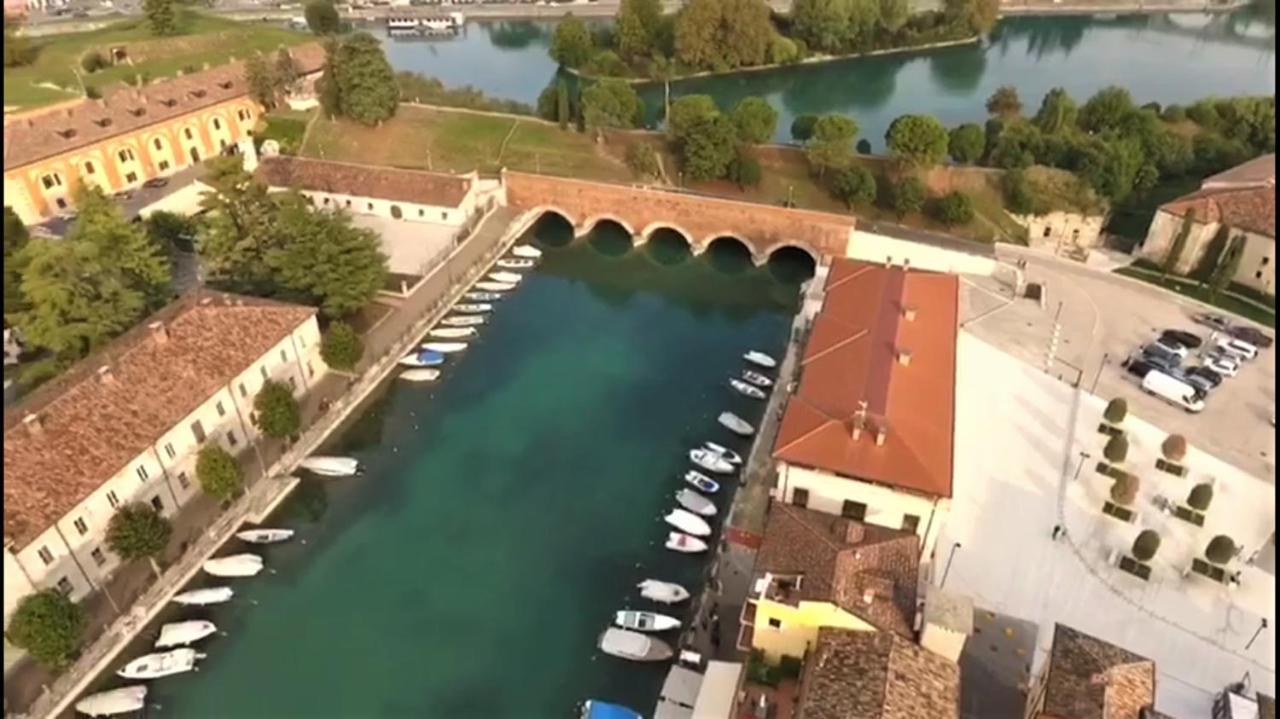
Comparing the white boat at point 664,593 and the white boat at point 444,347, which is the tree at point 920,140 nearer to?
the white boat at point 444,347

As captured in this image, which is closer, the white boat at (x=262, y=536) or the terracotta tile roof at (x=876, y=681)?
the terracotta tile roof at (x=876, y=681)

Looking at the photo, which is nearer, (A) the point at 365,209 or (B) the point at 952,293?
(B) the point at 952,293

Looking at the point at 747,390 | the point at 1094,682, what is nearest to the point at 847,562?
the point at 1094,682

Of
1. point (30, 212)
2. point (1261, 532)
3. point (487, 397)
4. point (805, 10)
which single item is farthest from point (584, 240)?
point (805, 10)

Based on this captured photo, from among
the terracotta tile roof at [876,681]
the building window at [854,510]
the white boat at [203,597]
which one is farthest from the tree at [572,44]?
the terracotta tile roof at [876,681]

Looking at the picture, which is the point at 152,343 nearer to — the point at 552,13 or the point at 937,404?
the point at 937,404

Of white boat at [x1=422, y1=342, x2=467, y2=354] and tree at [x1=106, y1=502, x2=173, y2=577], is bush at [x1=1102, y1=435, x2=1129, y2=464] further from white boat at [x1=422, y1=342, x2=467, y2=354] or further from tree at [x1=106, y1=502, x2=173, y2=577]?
tree at [x1=106, y1=502, x2=173, y2=577]
